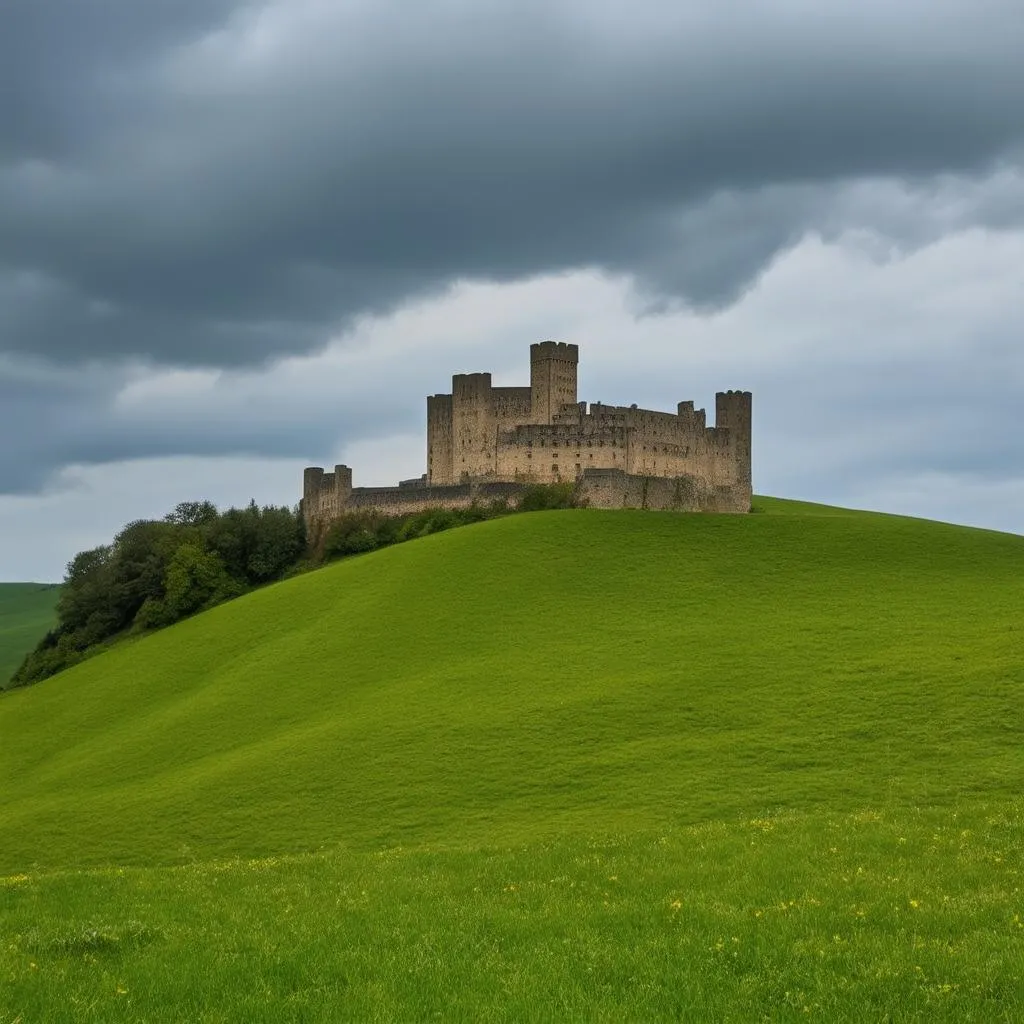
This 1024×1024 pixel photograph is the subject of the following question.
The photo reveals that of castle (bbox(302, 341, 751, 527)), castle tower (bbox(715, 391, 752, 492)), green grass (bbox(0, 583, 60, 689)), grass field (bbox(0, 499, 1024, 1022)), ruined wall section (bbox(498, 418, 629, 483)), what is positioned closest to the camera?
grass field (bbox(0, 499, 1024, 1022))

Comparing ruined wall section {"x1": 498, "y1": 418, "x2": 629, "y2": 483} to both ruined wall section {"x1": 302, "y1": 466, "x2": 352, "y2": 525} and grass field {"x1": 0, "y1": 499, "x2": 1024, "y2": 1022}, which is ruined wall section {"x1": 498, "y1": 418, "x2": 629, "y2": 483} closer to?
ruined wall section {"x1": 302, "y1": 466, "x2": 352, "y2": 525}

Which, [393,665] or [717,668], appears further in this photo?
[393,665]

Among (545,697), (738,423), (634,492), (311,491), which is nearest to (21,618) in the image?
(311,491)

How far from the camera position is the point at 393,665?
5028cm

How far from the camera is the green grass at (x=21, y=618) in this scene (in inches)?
4564

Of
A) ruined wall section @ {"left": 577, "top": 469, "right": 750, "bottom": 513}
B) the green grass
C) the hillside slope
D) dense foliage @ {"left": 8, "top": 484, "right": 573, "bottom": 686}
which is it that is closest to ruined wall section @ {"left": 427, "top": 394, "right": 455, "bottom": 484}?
dense foliage @ {"left": 8, "top": 484, "right": 573, "bottom": 686}

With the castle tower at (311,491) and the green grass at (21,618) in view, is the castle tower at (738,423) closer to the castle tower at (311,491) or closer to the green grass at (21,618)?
the castle tower at (311,491)

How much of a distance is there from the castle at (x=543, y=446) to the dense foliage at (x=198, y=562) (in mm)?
2651

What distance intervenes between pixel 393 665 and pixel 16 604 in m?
126

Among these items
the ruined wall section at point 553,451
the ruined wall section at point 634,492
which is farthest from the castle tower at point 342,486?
the ruined wall section at point 634,492

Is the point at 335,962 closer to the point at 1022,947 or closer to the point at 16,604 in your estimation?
the point at 1022,947

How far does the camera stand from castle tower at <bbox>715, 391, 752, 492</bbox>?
10706 centimetres

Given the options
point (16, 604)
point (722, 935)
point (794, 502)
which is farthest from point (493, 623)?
point (16, 604)

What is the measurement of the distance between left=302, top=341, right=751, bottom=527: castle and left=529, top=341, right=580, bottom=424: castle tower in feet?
0.27
